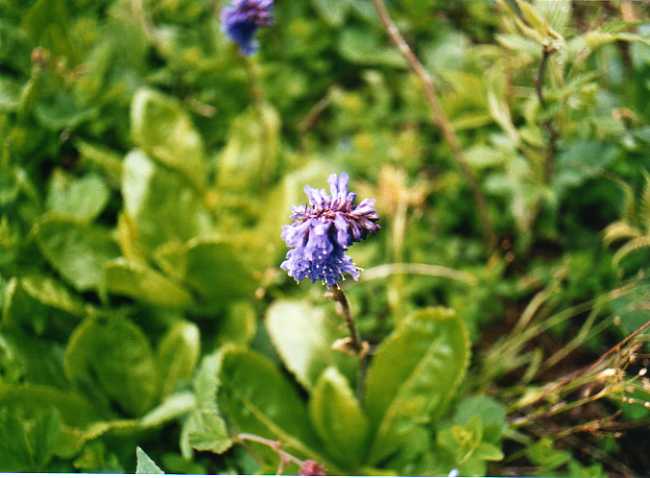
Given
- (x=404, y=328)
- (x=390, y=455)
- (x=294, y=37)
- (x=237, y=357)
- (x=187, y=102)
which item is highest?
(x=294, y=37)

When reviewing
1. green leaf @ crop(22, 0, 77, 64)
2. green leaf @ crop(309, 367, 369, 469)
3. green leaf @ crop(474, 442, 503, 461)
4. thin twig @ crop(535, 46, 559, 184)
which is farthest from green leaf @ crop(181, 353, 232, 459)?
green leaf @ crop(22, 0, 77, 64)

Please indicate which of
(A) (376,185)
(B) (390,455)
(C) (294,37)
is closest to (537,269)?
(A) (376,185)

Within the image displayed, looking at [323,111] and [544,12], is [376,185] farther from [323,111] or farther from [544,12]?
[544,12]

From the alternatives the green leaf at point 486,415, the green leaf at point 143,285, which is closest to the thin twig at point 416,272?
the green leaf at point 486,415

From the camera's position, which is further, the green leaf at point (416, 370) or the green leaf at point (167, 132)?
the green leaf at point (167, 132)

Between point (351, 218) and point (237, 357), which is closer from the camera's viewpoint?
point (351, 218)

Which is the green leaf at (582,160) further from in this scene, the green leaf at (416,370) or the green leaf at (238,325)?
the green leaf at (238,325)

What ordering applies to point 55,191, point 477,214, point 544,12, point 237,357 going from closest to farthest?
point 544,12 < point 237,357 < point 55,191 < point 477,214
